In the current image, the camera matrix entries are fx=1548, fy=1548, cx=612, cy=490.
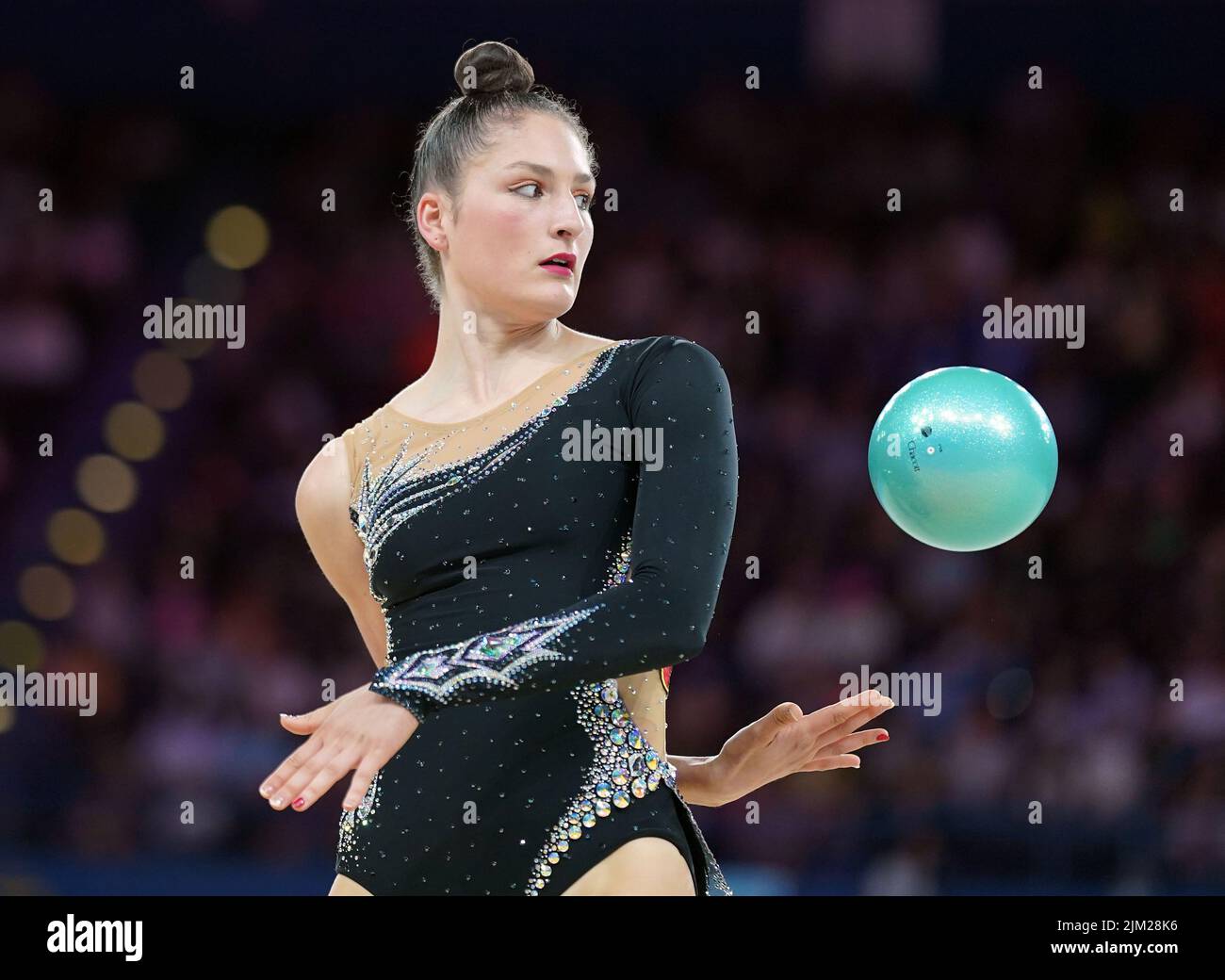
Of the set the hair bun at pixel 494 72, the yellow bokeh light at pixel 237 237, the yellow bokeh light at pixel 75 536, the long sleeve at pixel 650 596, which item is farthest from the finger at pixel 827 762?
the yellow bokeh light at pixel 237 237

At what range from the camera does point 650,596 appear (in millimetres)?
1781

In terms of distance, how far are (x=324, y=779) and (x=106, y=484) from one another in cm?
482

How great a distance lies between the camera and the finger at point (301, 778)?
5.24 ft

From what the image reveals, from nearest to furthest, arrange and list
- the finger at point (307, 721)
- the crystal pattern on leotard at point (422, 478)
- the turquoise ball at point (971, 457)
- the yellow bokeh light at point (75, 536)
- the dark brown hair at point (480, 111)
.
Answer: the finger at point (307, 721)
the crystal pattern on leotard at point (422, 478)
the dark brown hair at point (480, 111)
the turquoise ball at point (971, 457)
the yellow bokeh light at point (75, 536)

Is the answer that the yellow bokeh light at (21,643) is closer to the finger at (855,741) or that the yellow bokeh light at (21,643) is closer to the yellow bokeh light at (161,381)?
the yellow bokeh light at (161,381)

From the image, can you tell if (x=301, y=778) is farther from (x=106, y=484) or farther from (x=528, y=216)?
(x=106, y=484)

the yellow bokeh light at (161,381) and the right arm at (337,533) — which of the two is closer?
the right arm at (337,533)

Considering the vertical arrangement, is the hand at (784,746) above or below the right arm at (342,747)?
below

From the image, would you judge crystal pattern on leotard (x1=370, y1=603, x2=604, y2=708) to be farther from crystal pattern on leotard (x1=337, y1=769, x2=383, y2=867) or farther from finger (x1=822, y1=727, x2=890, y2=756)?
finger (x1=822, y1=727, x2=890, y2=756)

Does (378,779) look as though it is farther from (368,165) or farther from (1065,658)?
(368,165)

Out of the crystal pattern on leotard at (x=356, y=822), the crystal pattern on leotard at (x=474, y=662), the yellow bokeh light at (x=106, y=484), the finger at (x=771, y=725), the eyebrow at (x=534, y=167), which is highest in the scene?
the eyebrow at (x=534, y=167)

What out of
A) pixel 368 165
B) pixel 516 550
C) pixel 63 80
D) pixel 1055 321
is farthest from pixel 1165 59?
pixel 516 550

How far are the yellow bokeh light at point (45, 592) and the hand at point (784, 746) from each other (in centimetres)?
420

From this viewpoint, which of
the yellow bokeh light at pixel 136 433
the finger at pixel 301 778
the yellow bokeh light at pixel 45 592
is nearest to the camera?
the finger at pixel 301 778
